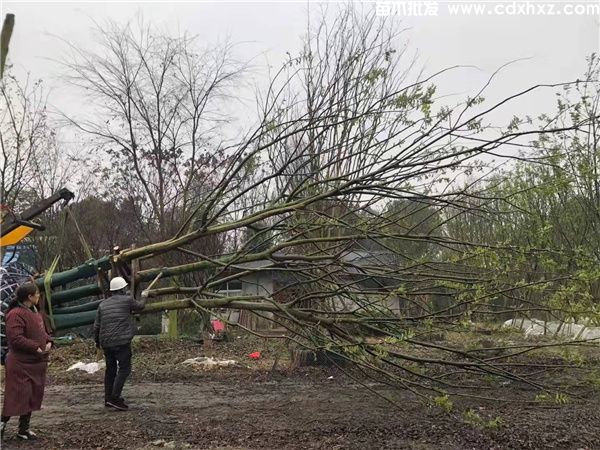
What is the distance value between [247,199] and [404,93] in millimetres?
6192

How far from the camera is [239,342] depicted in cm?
1344

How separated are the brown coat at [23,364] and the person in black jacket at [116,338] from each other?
3.71 feet

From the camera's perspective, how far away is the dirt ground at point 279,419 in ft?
17.0

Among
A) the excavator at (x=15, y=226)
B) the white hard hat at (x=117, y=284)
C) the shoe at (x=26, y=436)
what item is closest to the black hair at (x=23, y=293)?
the excavator at (x=15, y=226)

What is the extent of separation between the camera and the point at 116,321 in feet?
21.4

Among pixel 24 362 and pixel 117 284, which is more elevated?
pixel 117 284

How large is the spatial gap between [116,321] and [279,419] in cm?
217

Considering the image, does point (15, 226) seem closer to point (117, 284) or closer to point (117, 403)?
point (117, 284)

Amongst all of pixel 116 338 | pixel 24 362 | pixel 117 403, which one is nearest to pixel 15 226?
pixel 24 362

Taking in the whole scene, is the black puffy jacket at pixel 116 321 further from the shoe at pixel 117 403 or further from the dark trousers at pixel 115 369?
the shoe at pixel 117 403

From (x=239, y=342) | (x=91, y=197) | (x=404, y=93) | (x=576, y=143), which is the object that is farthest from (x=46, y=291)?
(x=91, y=197)

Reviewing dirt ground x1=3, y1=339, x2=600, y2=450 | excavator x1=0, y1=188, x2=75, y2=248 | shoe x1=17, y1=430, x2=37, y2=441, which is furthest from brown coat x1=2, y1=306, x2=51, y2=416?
excavator x1=0, y1=188, x2=75, y2=248

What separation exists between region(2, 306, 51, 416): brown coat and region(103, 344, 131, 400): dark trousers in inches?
45.6

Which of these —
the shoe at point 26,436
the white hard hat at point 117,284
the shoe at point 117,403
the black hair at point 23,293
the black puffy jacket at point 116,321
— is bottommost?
the shoe at point 26,436
